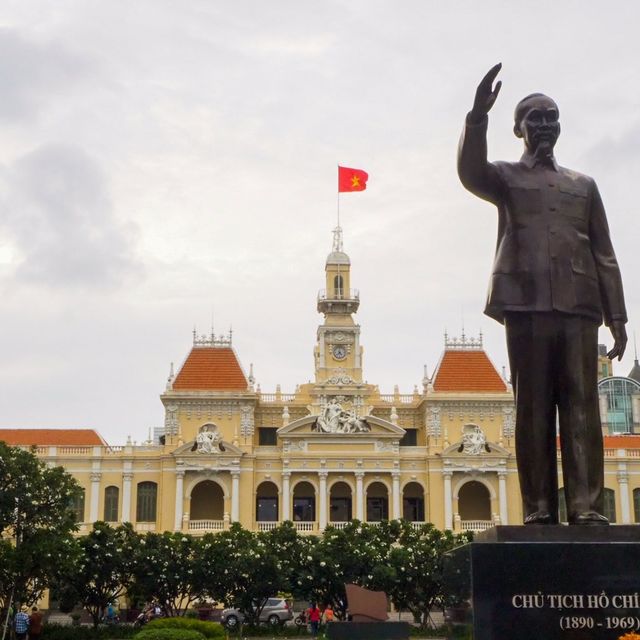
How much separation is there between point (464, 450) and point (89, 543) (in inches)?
1010

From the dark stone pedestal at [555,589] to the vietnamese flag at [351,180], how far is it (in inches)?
1885

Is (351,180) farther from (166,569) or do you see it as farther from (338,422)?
(166,569)

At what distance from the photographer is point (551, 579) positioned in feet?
22.8

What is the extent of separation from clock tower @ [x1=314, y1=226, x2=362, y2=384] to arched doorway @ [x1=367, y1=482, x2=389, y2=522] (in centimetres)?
612

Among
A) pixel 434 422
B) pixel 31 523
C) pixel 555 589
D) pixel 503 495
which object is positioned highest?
pixel 434 422

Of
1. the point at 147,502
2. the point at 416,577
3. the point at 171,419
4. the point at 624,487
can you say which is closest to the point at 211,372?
the point at 171,419

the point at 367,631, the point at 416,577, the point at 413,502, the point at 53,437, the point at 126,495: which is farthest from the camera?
the point at 53,437

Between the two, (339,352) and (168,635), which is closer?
(168,635)

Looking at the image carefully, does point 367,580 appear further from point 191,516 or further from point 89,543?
point 191,516

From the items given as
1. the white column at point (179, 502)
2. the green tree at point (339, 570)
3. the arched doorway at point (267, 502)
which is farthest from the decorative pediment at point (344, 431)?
the green tree at point (339, 570)

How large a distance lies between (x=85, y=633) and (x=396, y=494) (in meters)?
25.9

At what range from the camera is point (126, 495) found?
2125 inches

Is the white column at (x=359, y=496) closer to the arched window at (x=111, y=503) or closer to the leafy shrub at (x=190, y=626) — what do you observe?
the arched window at (x=111, y=503)

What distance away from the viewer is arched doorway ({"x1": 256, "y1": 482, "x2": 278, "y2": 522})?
181ft
